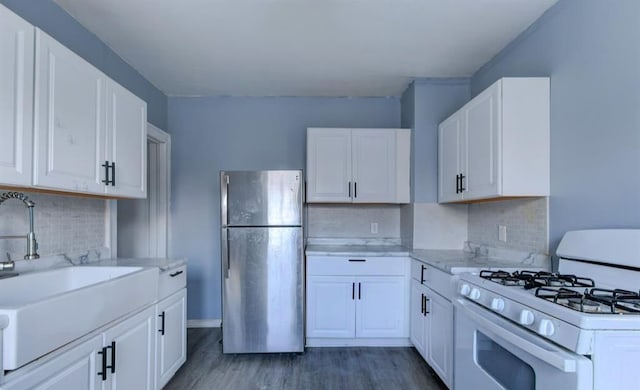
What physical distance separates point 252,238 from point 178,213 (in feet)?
4.09

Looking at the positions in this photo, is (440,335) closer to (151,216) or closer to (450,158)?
(450,158)

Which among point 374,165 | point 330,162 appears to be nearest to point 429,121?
point 374,165

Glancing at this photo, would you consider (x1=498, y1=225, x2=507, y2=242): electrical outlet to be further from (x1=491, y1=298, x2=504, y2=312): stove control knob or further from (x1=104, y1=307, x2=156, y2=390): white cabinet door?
(x1=104, y1=307, x2=156, y2=390): white cabinet door

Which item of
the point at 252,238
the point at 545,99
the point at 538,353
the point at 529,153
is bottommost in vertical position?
the point at 538,353

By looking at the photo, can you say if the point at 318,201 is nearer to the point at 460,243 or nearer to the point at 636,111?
the point at 460,243

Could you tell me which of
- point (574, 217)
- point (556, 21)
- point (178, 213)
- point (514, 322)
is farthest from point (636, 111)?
point (178, 213)

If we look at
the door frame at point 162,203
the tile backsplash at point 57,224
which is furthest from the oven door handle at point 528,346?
the door frame at point 162,203

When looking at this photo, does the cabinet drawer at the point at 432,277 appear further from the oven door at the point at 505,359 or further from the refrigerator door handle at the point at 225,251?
the refrigerator door handle at the point at 225,251

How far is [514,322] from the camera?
1.43 meters

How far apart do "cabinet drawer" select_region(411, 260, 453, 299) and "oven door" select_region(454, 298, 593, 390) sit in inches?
15.1

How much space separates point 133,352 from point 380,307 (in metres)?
1.99

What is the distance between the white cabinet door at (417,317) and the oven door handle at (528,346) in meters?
1.14

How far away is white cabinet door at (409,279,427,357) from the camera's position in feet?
9.27

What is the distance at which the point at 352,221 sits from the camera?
3799 millimetres
